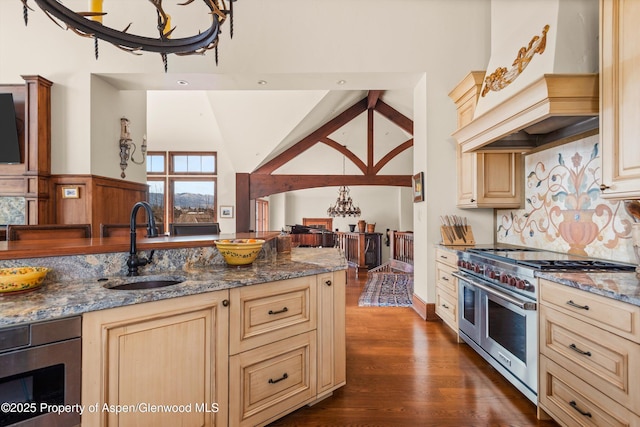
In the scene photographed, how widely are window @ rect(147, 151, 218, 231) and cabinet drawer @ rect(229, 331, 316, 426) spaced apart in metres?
6.43

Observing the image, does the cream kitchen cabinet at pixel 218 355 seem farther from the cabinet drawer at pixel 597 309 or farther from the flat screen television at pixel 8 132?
the flat screen television at pixel 8 132

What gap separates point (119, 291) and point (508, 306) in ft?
7.24

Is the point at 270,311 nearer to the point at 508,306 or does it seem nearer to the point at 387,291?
the point at 508,306

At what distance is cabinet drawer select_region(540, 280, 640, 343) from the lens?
49.8 inches

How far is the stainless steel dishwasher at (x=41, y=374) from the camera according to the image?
3.32 feet

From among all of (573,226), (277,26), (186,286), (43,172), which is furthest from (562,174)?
(43,172)

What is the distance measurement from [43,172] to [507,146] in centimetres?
475

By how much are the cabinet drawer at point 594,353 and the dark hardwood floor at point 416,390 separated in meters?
0.49

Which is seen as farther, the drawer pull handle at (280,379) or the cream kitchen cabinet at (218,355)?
the drawer pull handle at (280,379)

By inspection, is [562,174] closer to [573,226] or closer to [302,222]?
[573,226]

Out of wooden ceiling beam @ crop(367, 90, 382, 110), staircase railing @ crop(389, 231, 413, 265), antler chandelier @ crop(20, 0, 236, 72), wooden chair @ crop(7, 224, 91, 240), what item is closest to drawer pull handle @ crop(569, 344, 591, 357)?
antler chandelier @ crop(20, 0, 236, 72)

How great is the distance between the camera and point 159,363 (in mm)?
1285

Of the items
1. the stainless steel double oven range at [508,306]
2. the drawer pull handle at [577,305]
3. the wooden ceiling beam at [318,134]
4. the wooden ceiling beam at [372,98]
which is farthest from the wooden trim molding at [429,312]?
the wooden ceiling beam at [318,134]

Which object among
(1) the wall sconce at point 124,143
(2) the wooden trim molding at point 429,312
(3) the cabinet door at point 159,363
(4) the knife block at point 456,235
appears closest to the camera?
(3) the cabinet door at point 159,363
